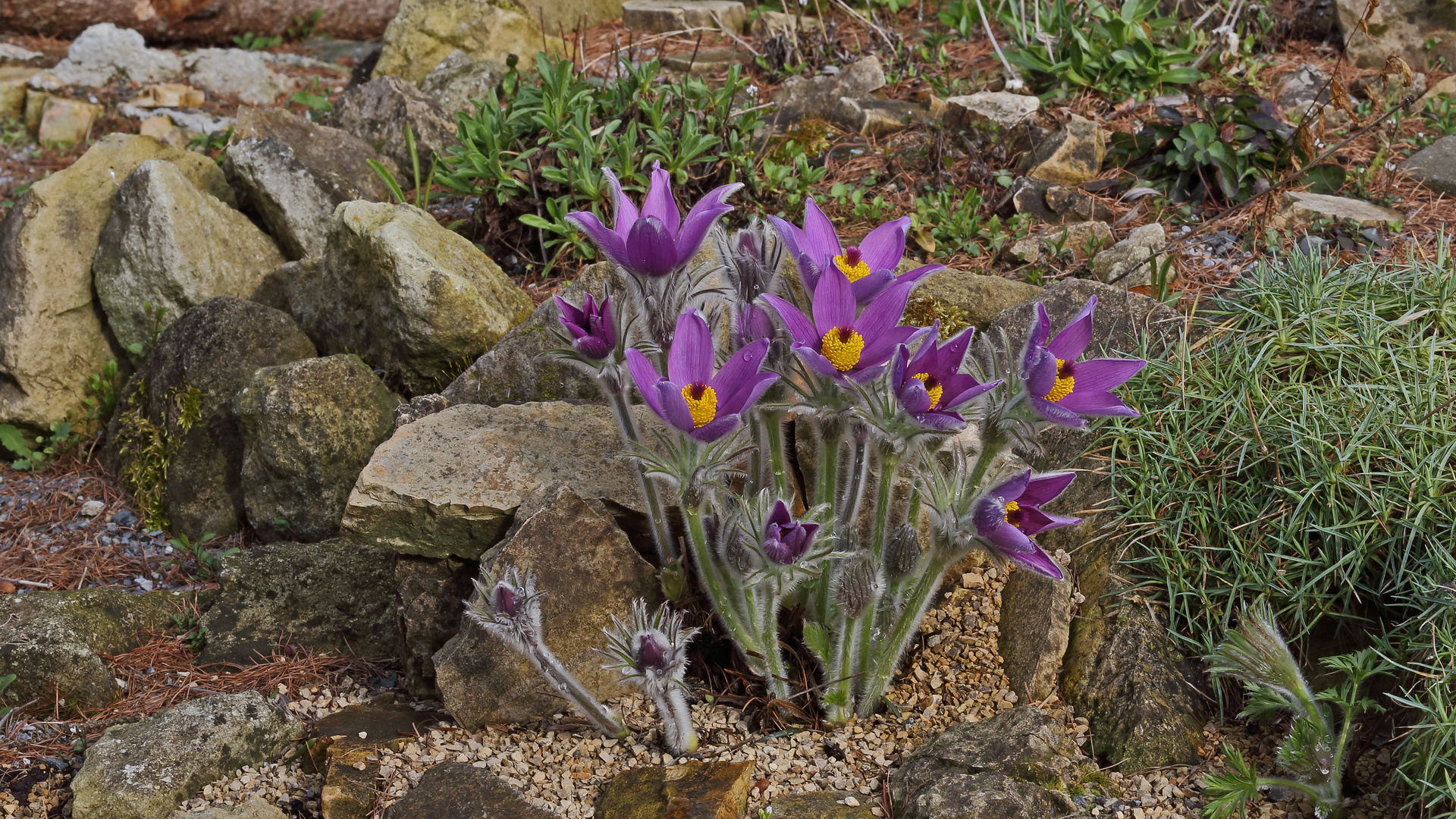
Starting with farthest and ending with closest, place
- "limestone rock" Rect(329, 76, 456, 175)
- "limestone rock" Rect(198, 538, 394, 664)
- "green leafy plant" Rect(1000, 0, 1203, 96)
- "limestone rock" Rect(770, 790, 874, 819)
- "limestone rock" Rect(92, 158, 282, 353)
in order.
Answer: "limestone rock" Rect(329, 76, 456, 175) → "green leafy plant" Rect(1000, 0, 1203, 96) → "limestone rock" Rect(92, 158, 282, 353) → "limestone rock" Rect(198, 538, 394, 664) → "limestone rock" Rect(770, 790, 874, 819)

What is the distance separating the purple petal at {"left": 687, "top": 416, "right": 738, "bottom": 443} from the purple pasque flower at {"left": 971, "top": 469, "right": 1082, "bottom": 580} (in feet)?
1.81

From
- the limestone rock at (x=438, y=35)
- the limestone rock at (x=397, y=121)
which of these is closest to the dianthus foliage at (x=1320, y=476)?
the limestone rock at (x=397, y=121)

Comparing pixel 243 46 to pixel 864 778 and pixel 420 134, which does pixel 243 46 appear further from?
pixel 864 778

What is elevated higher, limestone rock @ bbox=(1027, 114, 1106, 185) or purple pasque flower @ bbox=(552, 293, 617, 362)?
purple pasque flower @ bbox=(552, 293, 617, 362)

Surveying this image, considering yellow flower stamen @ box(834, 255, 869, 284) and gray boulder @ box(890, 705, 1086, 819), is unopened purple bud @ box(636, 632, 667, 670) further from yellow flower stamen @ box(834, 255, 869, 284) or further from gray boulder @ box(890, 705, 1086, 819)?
yellow flower stamen @ box(834, 255, 869, 284)

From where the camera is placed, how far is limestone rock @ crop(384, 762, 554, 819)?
2.67 meters

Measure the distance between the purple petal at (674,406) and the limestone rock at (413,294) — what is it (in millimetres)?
2081

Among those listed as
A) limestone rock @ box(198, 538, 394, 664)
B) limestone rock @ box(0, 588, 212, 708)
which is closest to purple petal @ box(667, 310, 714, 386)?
limestone rock @ box(198, 538, 394, 664)

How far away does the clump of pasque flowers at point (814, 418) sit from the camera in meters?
2.30

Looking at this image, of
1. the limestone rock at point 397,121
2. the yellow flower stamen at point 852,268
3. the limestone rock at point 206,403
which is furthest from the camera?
the limestone rock at point 397,121

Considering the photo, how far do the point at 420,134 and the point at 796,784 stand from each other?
443 centimetres

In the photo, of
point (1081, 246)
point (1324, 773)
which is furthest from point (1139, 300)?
point (1324, 773)

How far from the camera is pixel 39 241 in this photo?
16.2 feet

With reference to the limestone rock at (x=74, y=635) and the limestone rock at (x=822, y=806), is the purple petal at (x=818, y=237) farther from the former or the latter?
the limestone rock at (x=74, y=635)
